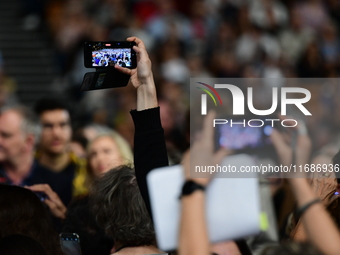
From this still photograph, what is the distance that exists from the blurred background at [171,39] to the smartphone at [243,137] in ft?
23.5

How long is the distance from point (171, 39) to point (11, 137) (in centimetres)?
583

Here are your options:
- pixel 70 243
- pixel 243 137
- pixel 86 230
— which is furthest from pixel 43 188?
pixel 243 137

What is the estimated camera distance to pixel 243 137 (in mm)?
2619

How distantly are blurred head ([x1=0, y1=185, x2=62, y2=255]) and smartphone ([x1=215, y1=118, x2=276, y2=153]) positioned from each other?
84 cm

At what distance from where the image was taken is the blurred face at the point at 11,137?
532 centimetres

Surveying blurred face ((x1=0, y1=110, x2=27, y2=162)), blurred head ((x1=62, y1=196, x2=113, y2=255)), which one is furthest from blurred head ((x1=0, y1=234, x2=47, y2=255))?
blurred face ((x1=0, y1=110, x2=27, y2=162))

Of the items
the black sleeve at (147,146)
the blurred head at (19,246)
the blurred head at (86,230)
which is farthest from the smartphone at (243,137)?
the blurred head at (86,230)

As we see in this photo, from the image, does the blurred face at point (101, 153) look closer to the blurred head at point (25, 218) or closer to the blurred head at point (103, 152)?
the blurred head at point (103, 152)

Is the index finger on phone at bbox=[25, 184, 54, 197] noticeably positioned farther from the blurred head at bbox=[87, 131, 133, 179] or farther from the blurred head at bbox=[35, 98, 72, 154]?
the blurred head at bbox=[35, 98, 72, 154]

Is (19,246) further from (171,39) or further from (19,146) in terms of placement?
(171,39)

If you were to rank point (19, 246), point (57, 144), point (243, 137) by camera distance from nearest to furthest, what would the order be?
point (19, 246) → point (243, 137) → point (57, 144)

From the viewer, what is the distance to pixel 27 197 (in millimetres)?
2893

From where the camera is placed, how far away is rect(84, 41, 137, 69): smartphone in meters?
2.92

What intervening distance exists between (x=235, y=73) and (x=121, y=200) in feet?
25.7
